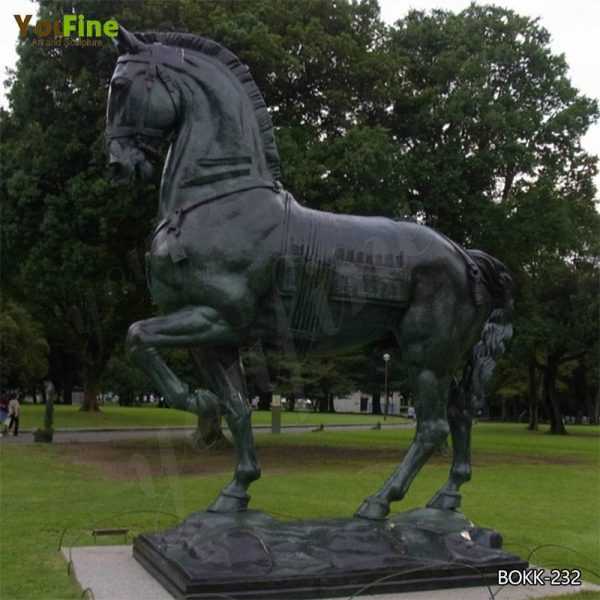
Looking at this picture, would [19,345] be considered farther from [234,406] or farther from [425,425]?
[425,425]

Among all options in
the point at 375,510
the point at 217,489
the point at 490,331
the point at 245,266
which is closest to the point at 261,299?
the point at 245,266

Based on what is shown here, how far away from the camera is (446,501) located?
6.24m

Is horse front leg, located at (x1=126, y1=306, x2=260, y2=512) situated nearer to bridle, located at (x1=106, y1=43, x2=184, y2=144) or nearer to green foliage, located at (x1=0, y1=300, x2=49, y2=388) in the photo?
bridle, located at (x1=106, y1=43, x2=184, y2=144)

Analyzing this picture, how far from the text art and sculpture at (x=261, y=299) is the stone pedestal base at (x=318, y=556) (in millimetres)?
12

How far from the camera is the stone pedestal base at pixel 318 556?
518 centimetres

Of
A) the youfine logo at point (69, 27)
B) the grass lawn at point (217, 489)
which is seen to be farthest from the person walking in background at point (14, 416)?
the youfine logo at point (69, 27)

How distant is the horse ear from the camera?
5699mm

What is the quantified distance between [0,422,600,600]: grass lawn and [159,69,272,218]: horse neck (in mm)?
3044

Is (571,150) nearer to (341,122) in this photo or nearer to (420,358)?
(341,122)

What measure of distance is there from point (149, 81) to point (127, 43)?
0.32 m

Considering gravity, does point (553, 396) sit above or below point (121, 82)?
below

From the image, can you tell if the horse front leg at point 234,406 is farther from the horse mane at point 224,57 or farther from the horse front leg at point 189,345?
the horse mane at point 224,57

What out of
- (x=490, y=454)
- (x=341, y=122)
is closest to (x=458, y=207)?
(x=341, y=122)

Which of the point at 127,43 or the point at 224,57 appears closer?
the point at 127,43
